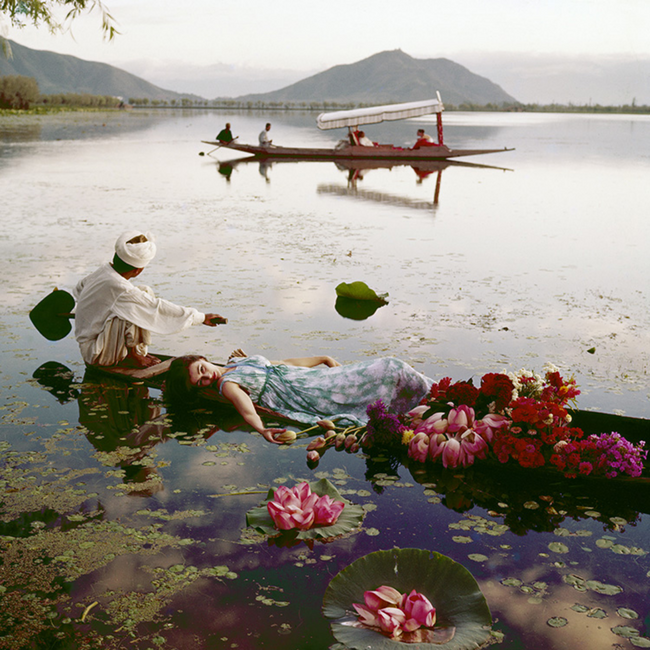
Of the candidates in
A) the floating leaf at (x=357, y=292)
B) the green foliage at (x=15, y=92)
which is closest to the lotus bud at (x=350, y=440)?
the floating leaf at (x=357, y=292)

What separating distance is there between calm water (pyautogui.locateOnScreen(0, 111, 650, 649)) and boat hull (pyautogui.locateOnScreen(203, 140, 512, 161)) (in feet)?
44.3

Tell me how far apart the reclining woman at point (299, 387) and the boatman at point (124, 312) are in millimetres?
770

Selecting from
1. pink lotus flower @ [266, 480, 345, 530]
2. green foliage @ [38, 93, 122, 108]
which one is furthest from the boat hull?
green foliage @ [38, 93, 122, 108]

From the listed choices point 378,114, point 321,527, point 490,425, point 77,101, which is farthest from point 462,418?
point 77,101

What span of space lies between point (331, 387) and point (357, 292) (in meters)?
3.79

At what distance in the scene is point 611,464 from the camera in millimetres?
4316

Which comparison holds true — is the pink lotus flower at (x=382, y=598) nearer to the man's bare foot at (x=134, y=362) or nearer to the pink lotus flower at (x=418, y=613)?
the pink lotus flower at (x=418, y=613)

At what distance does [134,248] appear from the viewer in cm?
603

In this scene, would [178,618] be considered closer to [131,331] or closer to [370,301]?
[131,331]

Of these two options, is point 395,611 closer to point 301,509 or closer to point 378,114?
point 301,509

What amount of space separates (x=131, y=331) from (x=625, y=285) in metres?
7.82

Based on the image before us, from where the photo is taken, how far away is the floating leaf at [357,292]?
9.00m

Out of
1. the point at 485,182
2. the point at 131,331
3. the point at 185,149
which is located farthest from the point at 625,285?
the point at 185,149

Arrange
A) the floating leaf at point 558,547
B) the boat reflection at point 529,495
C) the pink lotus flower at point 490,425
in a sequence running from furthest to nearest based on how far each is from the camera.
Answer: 1. the pink lotus flower at point 490,425
2. the boat reflection at point 529,495
3. the floating leaf at point 558,547
